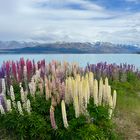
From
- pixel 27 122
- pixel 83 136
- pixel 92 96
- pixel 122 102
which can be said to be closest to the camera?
pixel 83 136

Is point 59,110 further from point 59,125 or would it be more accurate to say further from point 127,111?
point 127,111

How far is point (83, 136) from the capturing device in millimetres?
10523

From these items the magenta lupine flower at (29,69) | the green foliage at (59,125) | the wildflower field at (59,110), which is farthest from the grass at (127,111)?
the magenta lupine flower at (29,69)

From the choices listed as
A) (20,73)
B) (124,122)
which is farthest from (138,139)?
(20,73)

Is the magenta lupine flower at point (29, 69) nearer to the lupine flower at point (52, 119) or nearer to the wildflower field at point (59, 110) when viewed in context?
the wildflower field at point (59, 110)

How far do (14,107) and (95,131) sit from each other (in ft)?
8.42

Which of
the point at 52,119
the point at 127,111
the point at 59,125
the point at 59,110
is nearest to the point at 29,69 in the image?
the point at 59,110

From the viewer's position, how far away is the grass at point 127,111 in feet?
42.9

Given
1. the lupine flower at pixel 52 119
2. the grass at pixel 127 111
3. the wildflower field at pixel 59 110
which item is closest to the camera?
the lupine flower at pixel 52 119

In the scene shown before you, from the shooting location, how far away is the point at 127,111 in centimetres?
1503

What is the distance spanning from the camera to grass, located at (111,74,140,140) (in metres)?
13.1

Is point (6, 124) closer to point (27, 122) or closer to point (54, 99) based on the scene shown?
point (27, 122)

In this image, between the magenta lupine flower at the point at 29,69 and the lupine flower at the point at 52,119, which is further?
the magenta lupine flower at the point at 29,69

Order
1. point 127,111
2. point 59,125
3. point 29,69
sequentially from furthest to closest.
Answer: point 127,111
point 29,69
point 59,125
